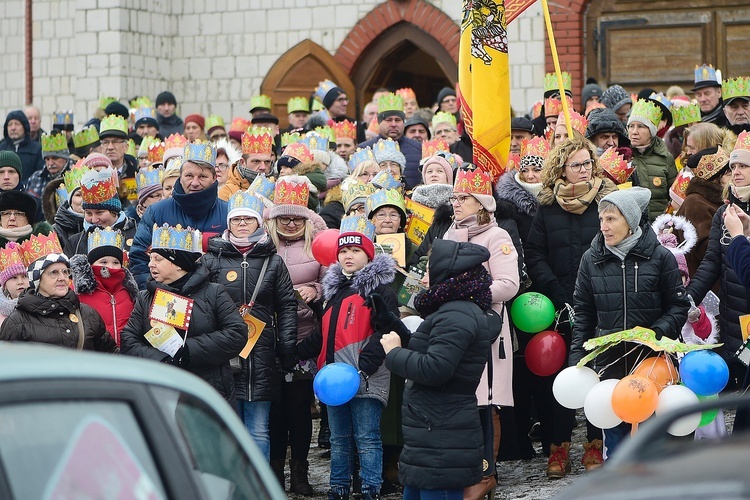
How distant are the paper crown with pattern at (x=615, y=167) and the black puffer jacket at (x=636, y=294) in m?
1.79

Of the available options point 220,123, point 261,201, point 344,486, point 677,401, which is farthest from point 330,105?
point 677,401

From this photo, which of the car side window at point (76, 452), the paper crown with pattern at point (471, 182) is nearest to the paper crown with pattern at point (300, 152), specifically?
the paper crown with pattern at point (471, 182)

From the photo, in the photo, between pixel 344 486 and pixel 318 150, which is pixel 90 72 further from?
pixel 344 486

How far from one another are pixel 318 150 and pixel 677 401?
4597 mm

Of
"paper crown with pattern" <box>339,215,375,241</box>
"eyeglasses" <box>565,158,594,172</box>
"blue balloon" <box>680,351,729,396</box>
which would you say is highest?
"eyeglasses" <box>565,158,594,172</box>

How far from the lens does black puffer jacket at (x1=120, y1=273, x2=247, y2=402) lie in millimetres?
6887

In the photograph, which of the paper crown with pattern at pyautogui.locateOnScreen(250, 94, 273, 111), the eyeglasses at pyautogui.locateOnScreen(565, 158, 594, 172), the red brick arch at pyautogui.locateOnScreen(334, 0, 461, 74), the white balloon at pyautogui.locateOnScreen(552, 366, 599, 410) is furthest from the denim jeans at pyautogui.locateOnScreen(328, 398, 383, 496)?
the red brick arch at pyautogui.locateOnScreen(334, 0, 461, 74)

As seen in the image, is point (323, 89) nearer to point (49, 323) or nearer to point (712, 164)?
point (712, 164)

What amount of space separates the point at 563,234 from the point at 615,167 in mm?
979

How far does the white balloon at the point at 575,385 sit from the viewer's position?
681cm

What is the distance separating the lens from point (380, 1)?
1861cm

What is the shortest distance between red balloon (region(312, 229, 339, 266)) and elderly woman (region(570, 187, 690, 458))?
1.60 metres

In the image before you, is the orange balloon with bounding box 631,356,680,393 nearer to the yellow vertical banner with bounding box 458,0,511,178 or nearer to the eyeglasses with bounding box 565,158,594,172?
the eyeglasses with bounding box 565,158,594,172

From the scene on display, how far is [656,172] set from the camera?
947 centimetres
